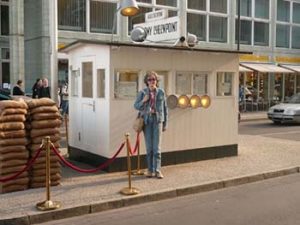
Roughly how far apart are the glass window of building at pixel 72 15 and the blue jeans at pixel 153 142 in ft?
51.2

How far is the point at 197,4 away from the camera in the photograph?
1127 inches

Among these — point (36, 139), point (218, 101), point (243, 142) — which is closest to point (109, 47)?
point (36, 139)

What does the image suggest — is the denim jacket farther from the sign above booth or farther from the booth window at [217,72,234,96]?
the booth window at [217,72,234,96]

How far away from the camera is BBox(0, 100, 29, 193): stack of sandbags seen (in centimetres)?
780

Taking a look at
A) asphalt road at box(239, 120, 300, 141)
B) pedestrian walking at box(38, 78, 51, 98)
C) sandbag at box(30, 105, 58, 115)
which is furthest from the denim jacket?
pedestrian walking at box(38, 78, 51, 98)

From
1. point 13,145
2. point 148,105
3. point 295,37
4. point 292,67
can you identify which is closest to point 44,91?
point 148,105

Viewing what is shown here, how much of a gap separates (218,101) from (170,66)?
5.15 feet

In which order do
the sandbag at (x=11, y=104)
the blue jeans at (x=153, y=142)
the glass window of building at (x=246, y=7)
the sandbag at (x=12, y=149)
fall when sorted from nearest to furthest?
the sandbag at (x=12, y=149) → the sandbag at (x=11, y=104) → the blue jeans at (x=153, y=142) → the glass window of building at (x=246, y=7)

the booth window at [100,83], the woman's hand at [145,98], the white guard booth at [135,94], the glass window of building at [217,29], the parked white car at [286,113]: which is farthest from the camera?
the glass window of building at [217,29]

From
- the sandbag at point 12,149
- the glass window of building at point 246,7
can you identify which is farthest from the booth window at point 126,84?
the glass window of building at point 246,7

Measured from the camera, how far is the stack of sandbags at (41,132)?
810cm

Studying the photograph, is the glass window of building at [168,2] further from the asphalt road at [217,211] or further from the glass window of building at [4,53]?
the asphalt road at [217,211]

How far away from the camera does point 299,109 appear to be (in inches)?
Answer: 827

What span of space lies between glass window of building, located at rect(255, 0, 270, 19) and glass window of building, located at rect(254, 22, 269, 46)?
20.2 inches
